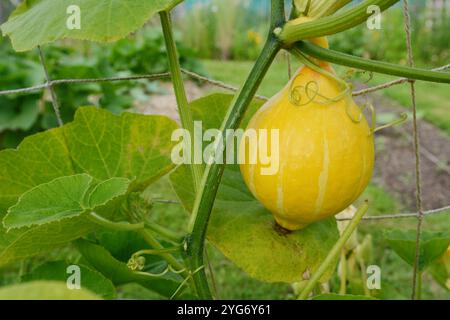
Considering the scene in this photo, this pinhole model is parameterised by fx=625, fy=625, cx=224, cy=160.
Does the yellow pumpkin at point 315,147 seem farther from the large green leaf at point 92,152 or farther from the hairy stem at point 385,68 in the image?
the large green leaf at point 92,152

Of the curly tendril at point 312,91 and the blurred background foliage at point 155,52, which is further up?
the blurred background foliage at point 155,52

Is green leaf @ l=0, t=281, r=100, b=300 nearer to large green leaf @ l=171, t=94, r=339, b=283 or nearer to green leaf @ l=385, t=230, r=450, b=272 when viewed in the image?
large green leaf @ l=171, t=94, r=339, b=283

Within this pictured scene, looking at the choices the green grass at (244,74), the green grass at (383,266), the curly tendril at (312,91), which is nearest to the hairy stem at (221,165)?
the curly tendril at (312,91)

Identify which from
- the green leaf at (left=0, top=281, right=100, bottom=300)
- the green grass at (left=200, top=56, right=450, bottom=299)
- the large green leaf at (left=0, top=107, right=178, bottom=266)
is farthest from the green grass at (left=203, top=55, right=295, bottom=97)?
the green leaf at (left=0, top=281, right=100, bottom=300)

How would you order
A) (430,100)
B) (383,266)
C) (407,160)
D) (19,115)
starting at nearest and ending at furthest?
(383,266) → (19,115) → (407,160) → (430,100)

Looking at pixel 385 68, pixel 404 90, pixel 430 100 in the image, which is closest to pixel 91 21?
pixel 385 68

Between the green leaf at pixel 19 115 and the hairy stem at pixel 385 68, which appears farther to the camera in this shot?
the green leaf at pixel 19 115

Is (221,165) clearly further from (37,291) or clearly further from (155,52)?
(155,52)
